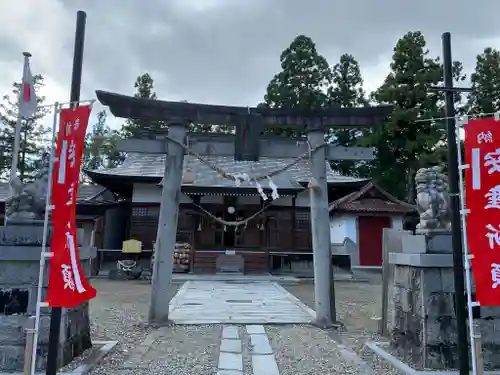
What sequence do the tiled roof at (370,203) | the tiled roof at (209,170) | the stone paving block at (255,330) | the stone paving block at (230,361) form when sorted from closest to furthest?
the stone paving block at (230,361) < the stone paving block at (255,330) < the tiled roof at (209,170) < the tiled roof at (370,203)

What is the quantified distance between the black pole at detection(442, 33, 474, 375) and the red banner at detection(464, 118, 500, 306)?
95 millimetres

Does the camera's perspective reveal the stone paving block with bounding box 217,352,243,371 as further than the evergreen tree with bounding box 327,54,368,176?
No

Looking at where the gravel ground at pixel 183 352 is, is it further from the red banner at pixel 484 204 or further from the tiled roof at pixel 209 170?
the tiled roof at pixel 209 170

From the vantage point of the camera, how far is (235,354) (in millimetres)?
4773

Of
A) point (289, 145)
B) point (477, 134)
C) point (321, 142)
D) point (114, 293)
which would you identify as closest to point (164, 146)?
point (289, 145)

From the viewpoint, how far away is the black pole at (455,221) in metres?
3.29

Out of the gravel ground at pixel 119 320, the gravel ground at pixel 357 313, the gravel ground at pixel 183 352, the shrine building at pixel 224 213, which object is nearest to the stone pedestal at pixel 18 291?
the gravel ground at pixel 119 320

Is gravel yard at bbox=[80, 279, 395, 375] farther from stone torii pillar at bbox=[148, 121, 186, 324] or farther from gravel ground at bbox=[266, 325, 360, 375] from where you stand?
stone torii pillar at bbox=[148, 121, 186, 324]

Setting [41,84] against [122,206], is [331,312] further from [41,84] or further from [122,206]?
[41,84]

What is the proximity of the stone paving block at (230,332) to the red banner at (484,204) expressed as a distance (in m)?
3.49

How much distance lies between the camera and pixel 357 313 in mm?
8016

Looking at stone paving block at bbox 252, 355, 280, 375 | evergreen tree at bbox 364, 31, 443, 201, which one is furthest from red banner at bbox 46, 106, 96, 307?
evergreen tree at bbox 364, 31, 443, 201

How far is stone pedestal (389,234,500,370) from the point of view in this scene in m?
4.02

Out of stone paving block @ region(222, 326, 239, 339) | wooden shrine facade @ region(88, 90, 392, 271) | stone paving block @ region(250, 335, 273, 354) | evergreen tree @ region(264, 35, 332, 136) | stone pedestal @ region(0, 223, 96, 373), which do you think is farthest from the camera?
evergreen tree @ region(264, 35, 332, 136)
